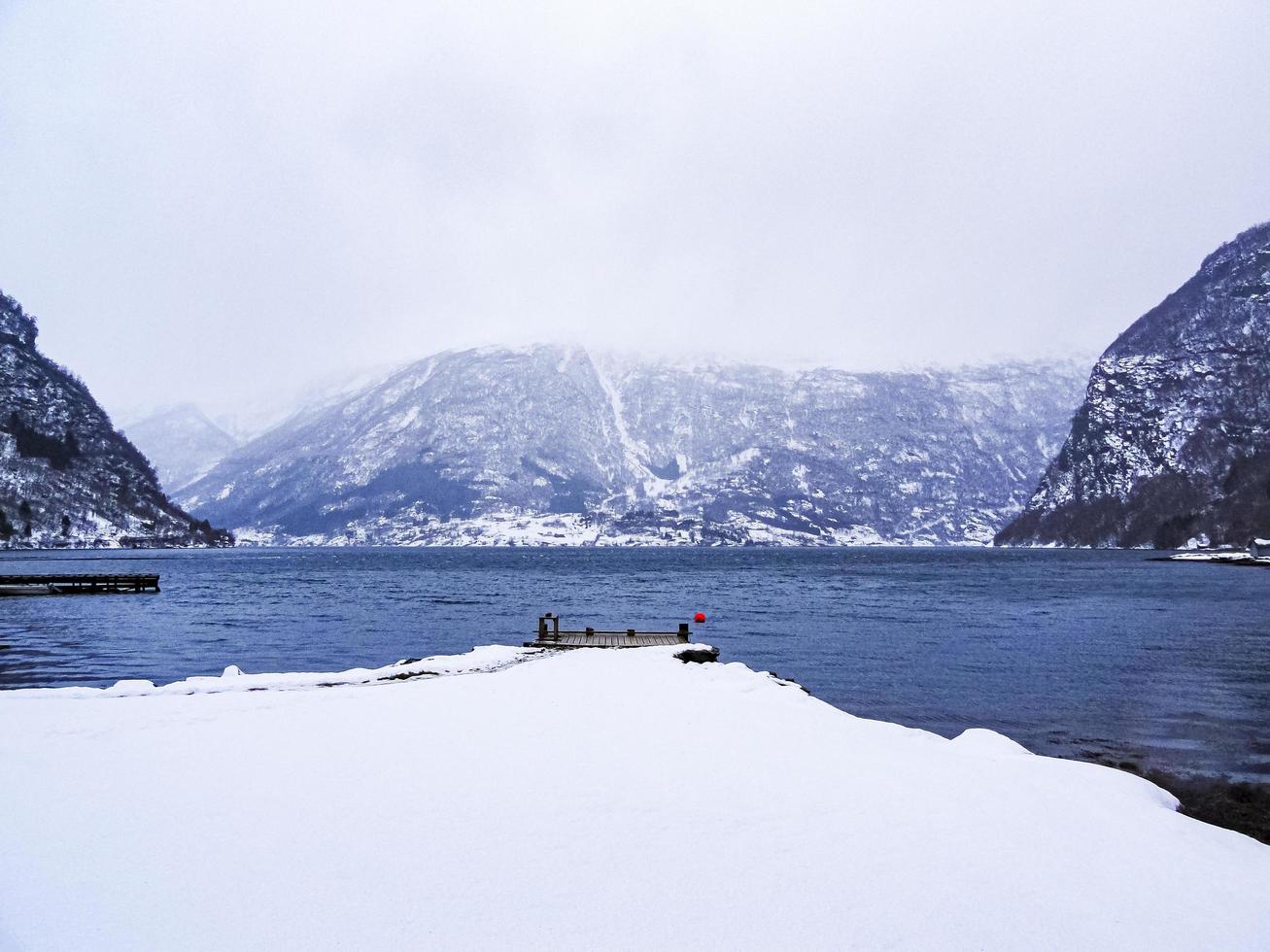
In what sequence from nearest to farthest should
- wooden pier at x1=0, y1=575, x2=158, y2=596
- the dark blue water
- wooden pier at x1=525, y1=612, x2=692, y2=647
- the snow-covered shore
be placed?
1. the snow-covered shore
2. the dark blue water
3. wooden pier at x1=525, y1=612, x2=692, y2=647
4. wooden pier at x1=0, y1=575, x2=158, y2=596

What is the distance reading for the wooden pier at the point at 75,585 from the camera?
83562 mm

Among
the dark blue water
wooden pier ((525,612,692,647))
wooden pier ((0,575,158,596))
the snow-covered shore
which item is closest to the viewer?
the snow-covered shore

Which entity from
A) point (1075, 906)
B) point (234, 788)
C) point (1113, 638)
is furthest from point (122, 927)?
point (1113, 638)

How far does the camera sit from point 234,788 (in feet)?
38.9

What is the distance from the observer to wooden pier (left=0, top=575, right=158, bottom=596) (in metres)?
83.6

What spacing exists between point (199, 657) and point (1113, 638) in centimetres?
5796

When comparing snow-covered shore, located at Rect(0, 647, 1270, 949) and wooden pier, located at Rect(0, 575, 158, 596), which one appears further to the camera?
wooden pier, located at Rect(0, 575, 158, 596)

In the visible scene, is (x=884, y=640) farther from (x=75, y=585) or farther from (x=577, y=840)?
(x=75, y=585)

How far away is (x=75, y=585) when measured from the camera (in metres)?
87.0

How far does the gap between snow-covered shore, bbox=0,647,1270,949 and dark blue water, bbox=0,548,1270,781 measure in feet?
41.6

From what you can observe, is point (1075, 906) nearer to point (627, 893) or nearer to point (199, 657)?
point (627, 893)

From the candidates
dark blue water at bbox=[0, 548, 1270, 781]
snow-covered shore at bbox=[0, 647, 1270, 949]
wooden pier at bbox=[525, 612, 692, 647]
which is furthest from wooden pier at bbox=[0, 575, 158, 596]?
snow-covered shore at bbox=[0, 647, 1270, 949]

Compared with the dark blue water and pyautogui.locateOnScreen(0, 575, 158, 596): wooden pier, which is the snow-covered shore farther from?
pyautogui.locateOnScreen(0, 575, 158, 596): wooden pier

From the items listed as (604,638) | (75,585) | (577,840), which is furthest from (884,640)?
(75,585)
